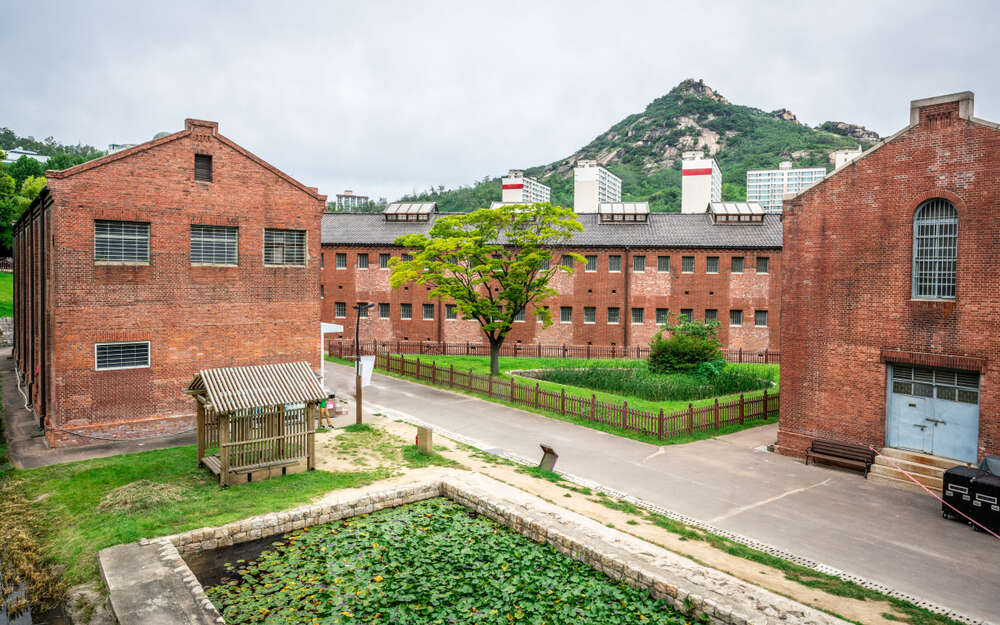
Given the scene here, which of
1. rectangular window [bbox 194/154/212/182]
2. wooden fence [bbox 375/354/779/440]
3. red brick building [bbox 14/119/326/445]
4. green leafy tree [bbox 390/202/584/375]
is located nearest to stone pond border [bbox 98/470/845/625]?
wooden fence [bbox 375/354/779/440]

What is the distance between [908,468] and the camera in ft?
49.6

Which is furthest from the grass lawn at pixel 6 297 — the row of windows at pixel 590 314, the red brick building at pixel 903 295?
the red brick building at pixel 903 295

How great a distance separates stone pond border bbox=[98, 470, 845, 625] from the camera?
27.4 ft

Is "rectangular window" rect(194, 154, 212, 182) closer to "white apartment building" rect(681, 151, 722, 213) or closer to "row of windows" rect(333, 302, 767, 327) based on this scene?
"row of windows" rect(333, 302, 767, 327)

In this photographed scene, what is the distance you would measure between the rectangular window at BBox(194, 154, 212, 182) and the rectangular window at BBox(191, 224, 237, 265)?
153cm

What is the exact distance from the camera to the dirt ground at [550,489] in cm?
906

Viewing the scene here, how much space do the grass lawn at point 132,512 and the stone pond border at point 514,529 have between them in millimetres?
455

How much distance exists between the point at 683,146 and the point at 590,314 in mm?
92330

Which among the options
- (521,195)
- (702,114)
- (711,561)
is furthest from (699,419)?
(702,114)

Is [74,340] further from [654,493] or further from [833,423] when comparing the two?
[833,423]

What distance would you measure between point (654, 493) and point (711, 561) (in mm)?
3852

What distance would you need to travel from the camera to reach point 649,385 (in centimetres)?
2600

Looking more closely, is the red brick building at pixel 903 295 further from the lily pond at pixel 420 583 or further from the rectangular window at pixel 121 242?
the rectangular window at pixel 121 242

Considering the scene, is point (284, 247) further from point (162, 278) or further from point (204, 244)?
point (162, 278)
